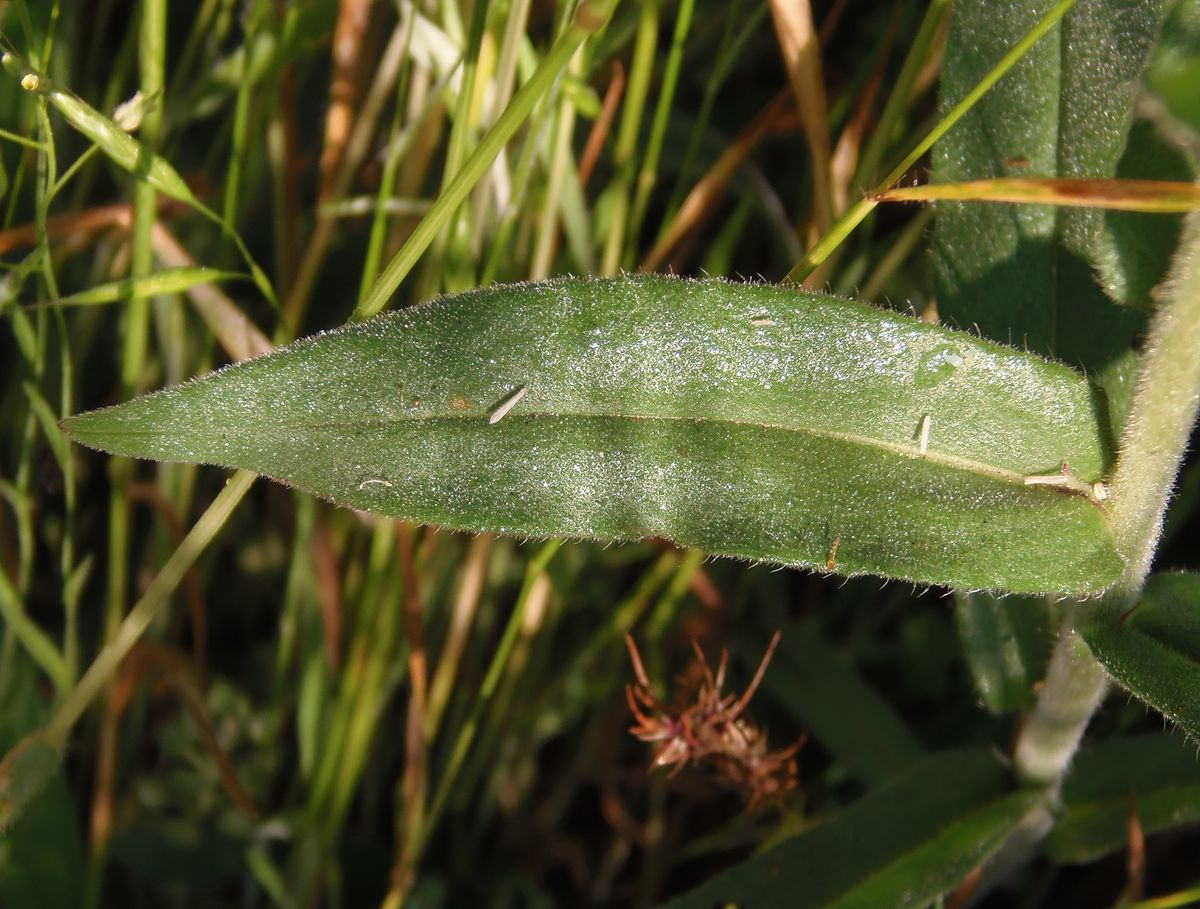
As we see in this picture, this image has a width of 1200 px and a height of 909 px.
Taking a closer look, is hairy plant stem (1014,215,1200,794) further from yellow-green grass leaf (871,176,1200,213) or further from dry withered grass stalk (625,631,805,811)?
dry withered grass stalk (625,631,805,811)

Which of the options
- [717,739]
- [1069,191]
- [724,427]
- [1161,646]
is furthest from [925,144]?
[717,739]

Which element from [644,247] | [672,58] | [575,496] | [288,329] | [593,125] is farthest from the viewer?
[644,247]

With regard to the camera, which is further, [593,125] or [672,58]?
[593,125]

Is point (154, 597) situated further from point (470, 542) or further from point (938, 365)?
point (938, 365)

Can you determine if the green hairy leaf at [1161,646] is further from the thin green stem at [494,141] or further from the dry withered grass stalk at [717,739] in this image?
the thin green stem at [494,141]

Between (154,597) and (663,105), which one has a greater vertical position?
(663,105)

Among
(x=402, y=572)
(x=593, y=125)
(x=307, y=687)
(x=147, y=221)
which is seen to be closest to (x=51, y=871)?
(x=307, y=687)

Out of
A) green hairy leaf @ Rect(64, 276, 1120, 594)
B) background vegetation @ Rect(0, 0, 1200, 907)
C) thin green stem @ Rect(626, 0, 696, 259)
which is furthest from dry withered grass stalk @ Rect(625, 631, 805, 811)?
thin green stem @ Rect(626, 0, 696, 259)

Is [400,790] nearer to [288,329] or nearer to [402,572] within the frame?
[402,572]
